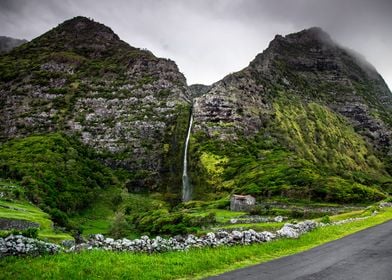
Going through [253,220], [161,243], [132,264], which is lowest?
[253,220]

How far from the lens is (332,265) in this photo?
20.2 m

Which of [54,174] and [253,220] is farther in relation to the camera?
[54,174]

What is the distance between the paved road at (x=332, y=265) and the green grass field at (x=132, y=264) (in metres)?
1.58

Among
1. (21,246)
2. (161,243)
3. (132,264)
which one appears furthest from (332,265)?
(21,246)

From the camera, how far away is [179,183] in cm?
19112

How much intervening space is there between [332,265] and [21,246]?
15.3 metres

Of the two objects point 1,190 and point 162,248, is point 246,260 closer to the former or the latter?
point 162,248

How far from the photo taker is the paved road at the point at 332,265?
17.8 metres

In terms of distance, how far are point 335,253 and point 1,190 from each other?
339 feet

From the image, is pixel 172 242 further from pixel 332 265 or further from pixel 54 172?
pixel 54 172

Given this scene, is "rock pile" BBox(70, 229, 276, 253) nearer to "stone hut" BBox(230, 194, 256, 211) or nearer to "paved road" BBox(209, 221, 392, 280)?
"paved road" BBox(209, 221, 392, 280)

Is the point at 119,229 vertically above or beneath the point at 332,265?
beneath

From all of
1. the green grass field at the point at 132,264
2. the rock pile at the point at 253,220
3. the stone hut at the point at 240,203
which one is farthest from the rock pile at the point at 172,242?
the stone hut at the point at 240,203

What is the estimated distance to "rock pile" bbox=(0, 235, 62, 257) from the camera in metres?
18.0
